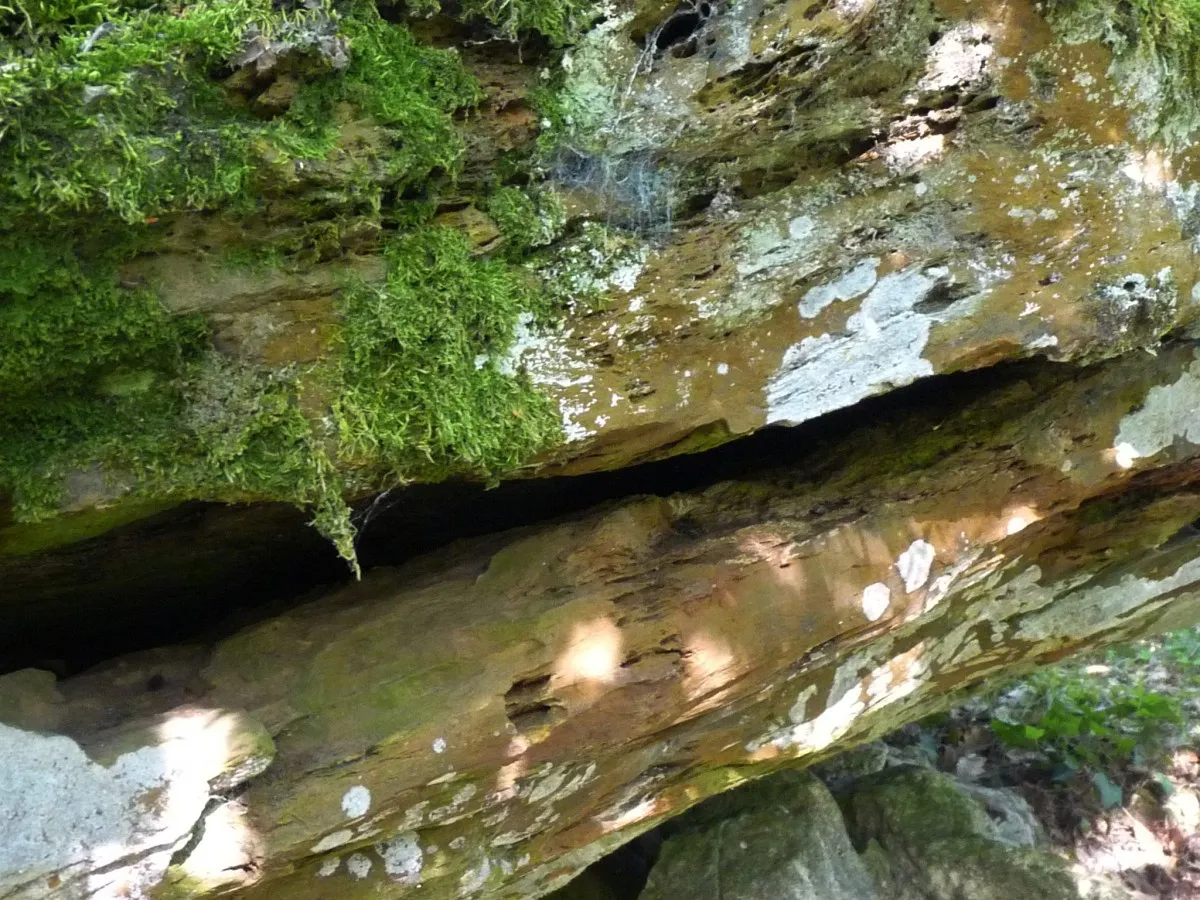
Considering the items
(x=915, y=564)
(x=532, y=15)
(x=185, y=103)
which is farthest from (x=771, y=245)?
(x=185, y=103)

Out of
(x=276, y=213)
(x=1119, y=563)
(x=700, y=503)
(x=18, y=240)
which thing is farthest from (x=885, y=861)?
(x=18, y=240)

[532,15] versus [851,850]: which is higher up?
[532,15]

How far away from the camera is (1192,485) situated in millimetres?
3178

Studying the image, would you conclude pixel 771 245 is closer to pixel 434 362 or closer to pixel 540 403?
pixel 540 403

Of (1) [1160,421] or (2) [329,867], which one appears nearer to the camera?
(2) [329,867]

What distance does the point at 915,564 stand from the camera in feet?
8.98

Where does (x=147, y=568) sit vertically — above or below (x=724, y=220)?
below

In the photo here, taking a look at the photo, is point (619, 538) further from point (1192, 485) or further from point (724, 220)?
point (1192, 485)

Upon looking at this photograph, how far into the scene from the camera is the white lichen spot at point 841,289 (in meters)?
2.29

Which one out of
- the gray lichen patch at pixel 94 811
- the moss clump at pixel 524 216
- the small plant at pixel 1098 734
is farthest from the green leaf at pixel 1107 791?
the gray lichen patch at pixel 94 811

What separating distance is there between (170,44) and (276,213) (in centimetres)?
35

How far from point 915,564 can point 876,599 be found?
17cm

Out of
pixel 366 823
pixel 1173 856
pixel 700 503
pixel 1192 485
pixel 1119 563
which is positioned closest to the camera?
pixel 366 823

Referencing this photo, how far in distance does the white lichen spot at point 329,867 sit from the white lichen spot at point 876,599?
5.43ft
